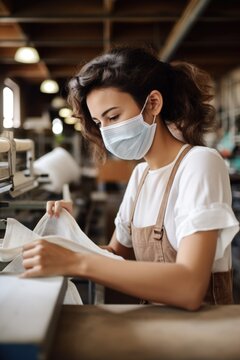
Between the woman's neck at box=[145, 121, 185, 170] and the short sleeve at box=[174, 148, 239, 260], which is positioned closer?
the short sleeve at box=[174, 148, 239, 260]

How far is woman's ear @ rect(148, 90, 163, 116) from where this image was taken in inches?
50.3

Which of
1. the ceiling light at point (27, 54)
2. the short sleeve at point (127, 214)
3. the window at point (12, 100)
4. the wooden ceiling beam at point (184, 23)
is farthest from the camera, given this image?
the window at point (12, 100)

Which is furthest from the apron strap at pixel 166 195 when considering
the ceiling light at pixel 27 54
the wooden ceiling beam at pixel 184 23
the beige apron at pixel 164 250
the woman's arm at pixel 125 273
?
Answer: the ceiling light at pixel 27 54

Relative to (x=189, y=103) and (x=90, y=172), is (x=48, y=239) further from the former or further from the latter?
(x=90, y=172)

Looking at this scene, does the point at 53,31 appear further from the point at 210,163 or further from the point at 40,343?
the point at 40,343

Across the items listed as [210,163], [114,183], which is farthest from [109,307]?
[114,183]

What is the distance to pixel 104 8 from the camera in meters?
5.25

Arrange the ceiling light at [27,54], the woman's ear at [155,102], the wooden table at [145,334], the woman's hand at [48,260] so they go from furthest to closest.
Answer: the ceiling light at [27,54], the woman's ear at [155,102], the woman's hand at [48,260], the wooden table at [145,334]

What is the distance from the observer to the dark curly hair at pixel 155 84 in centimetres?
123

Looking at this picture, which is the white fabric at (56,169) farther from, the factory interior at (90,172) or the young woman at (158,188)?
the young woman at (158,188)

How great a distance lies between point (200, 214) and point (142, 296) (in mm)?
243

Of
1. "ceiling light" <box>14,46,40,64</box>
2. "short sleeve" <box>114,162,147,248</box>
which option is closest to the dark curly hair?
"short sleeve" <box>114,162,147,248</box>

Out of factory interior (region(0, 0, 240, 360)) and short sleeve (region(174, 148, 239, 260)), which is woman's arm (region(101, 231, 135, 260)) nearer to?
factory interior (region(0, 0, 240, 360))

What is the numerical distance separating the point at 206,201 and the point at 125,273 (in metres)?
0.27
